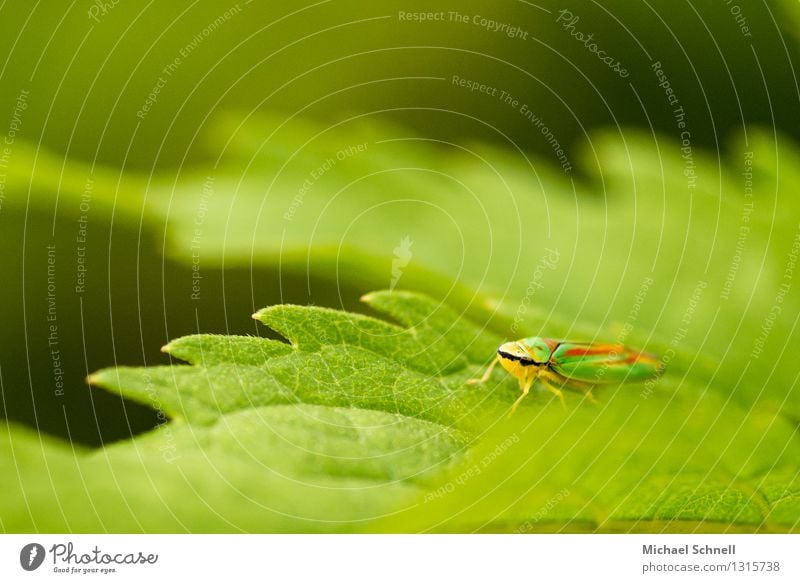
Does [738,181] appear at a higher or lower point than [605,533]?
higher

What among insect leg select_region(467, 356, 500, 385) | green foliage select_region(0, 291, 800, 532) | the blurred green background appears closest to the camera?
green foliage select_region(0, 291, 800, 532)

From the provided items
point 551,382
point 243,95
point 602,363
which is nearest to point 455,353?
point 551,382

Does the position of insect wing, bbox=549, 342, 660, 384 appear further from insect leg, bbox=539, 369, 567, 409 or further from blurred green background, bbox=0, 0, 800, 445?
blurred green background, bbox=0, 0, 800, 445

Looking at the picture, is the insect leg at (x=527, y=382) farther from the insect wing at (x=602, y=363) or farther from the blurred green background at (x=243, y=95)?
the blurred green background at (x=243, y=95)

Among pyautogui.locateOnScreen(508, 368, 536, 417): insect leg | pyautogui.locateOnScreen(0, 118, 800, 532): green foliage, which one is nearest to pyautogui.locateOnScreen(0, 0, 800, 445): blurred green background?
pyautogui.locateOnScreen(0, 118, 800, 532): green foliage

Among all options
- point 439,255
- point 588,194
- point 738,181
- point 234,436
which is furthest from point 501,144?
point 234,436

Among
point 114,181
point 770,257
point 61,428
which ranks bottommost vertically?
point 61,428

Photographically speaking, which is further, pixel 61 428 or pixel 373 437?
pixel 61 428
